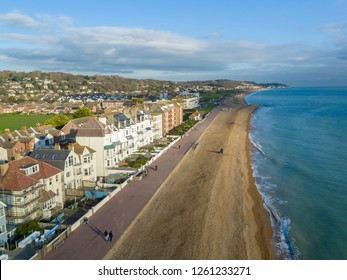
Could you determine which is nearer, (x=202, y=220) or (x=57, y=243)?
(x=57, y=243)

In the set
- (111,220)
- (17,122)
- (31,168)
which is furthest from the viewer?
(17,122)

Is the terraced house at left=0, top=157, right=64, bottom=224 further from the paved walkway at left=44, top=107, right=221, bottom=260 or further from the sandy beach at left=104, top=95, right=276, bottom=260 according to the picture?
the sandy beach at left=104, top=95, right=276, bottom=260

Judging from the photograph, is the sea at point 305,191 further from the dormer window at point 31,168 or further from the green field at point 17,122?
the green field at point 17,122

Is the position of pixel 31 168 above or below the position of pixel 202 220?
above

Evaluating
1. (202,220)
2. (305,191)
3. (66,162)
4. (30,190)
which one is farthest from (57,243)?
(305,191)

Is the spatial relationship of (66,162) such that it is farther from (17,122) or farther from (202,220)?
(17,122)
